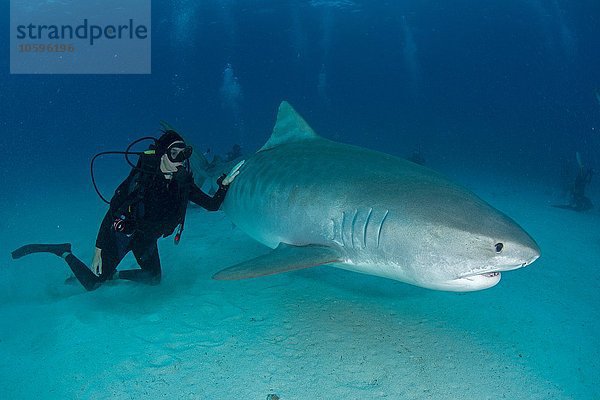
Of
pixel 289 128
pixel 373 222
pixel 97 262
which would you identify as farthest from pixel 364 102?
pixel 373 222

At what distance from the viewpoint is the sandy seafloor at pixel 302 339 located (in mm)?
3344

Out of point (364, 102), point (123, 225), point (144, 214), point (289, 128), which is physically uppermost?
point (364, 102)

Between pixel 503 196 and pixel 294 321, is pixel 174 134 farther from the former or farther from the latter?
pixel 503 196

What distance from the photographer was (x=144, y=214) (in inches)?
189

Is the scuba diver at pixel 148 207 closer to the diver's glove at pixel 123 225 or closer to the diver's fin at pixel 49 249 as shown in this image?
the diver's glove at pixel 123 225

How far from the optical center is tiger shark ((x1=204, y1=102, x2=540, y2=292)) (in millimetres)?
3066

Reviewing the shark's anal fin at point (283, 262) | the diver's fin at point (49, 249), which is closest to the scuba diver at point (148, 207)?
the diver's fin at point (49, 249)

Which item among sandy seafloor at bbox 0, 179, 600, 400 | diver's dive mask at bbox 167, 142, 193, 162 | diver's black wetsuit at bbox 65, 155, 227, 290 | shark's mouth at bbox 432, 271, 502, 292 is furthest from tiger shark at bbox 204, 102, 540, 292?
diver's dive mask at bbox 167, 142, 193, 162

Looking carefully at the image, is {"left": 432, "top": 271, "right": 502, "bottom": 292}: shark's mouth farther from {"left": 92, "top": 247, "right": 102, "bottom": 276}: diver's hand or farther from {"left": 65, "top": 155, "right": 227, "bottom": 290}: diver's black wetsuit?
{"left": 92, "top": 247, "right": 102, "bottom": 276}: diver's hand

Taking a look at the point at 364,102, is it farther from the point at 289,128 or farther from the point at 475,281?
the point at 475,281

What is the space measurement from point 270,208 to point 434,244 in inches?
84.7

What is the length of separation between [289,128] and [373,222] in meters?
2.51

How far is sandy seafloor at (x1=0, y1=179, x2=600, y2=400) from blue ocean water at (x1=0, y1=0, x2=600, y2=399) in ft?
0.31

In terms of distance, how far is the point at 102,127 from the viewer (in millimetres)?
123125
